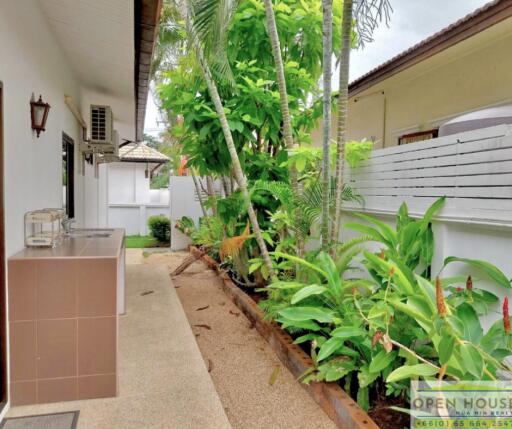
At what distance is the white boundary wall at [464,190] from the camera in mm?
2580

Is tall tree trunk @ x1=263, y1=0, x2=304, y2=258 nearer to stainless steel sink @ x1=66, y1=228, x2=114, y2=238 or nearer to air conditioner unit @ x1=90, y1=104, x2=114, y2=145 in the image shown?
stainless steel sink @ x1=66, y1=228, x2=114, y2=238

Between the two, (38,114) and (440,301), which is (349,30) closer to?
(440,301)

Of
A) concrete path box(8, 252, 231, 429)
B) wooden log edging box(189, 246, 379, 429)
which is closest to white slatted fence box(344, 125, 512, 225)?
wooden log edging box(189, 246, 379, 429)

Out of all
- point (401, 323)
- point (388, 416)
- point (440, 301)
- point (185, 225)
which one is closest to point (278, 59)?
point (401, 323)

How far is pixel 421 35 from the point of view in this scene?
229 inches

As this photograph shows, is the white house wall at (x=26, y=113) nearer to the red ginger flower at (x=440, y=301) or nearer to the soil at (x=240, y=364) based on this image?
the soil at (x=240, y=364)

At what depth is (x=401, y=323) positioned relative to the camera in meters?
2.73

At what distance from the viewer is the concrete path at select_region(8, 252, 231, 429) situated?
107 inches

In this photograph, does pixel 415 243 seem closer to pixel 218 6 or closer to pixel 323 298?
pixel 323 298

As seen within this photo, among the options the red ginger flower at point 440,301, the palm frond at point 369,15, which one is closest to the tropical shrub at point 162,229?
the palm frond at point 369,15

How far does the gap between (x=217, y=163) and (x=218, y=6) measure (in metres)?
2.43

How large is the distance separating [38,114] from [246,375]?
308cm

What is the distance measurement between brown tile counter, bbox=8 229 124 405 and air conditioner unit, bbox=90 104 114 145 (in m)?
3.80

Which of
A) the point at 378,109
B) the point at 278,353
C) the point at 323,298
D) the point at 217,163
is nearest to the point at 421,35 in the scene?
the point at 378,109
